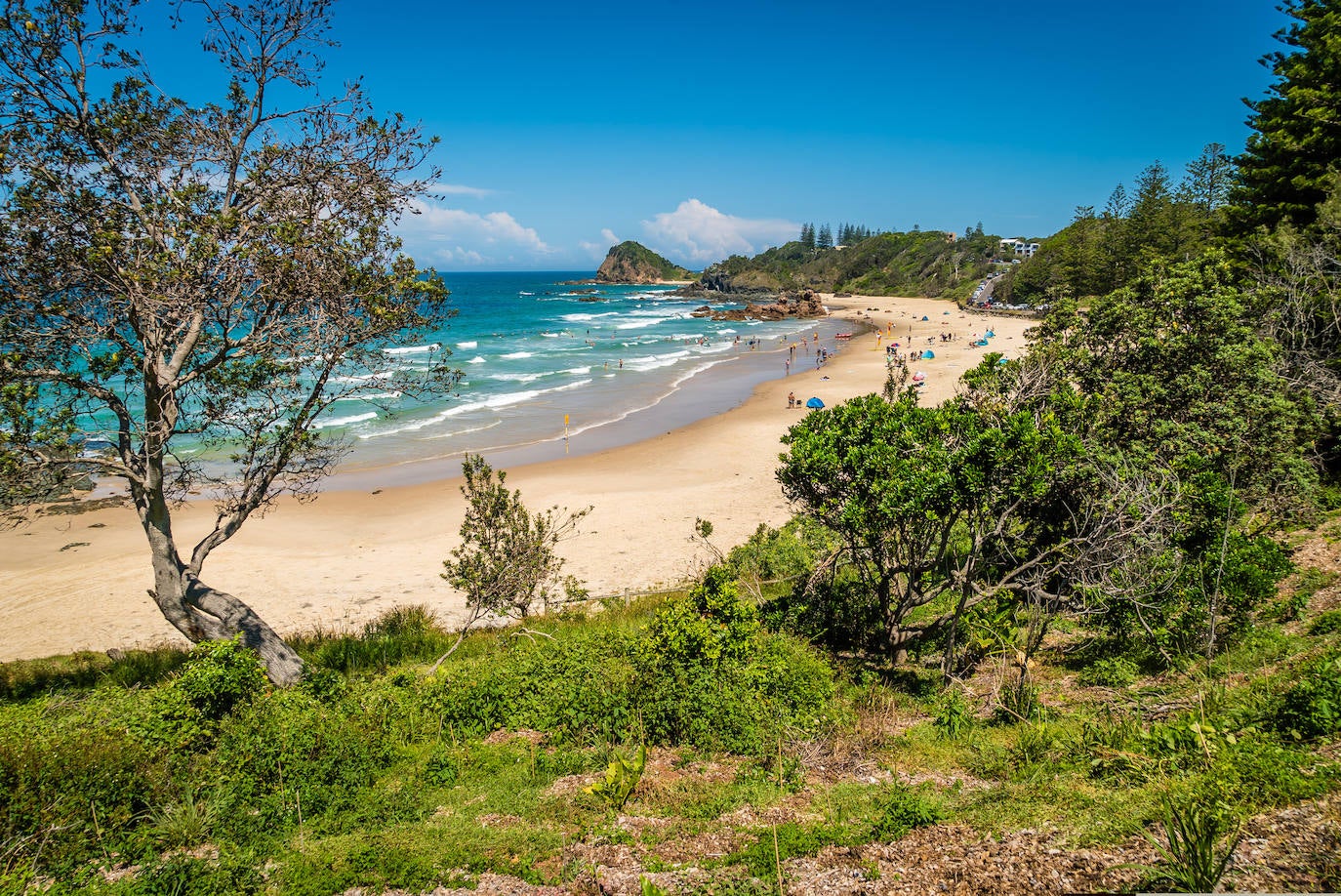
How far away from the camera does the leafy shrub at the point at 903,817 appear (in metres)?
4.86

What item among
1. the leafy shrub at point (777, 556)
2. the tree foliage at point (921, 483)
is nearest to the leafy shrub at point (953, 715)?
the tree foliage at point (921, 483)

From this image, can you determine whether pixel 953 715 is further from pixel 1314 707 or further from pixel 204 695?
pixel 204 695

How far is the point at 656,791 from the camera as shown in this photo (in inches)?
232

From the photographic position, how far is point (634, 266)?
187 metres

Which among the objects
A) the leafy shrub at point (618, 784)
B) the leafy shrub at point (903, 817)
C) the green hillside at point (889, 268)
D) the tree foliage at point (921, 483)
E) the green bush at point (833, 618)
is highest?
the green hillside at point (889, 268)

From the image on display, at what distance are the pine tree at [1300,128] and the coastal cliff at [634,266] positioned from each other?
561ft

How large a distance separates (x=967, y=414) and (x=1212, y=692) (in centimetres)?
360

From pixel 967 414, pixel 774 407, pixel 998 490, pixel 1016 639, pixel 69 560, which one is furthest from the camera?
pixel 774 407

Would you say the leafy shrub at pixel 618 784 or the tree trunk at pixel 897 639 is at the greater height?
the leafy shrub at pixel 618 784

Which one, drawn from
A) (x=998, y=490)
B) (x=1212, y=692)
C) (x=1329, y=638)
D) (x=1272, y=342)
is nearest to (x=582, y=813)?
(x=998, y=490)

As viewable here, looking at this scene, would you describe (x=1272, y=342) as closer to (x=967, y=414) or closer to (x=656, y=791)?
(x=967, y=414)

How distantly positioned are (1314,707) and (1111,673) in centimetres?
297

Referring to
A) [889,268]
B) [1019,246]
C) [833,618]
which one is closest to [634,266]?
[889,268]

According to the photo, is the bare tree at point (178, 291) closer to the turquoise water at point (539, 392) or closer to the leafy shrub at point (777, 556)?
the turquoise water at point (539, 392)
